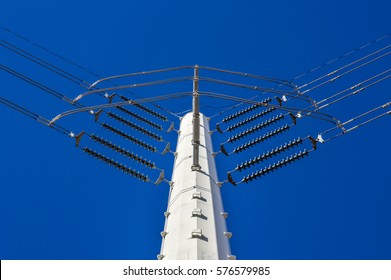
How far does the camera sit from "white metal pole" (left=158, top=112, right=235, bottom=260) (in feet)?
49.9

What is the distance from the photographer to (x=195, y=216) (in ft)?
54.6

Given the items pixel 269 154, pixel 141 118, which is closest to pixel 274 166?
pixel 269 154

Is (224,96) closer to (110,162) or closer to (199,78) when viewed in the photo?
(199,78)

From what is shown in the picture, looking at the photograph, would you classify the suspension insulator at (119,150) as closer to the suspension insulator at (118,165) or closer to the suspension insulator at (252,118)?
the suspension insulator at (118,165)

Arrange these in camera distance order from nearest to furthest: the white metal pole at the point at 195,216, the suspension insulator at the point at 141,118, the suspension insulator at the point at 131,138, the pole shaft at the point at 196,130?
the white metal pole at the point at 195,216, the pole shaft at the point at 196,130, the suspension insulator at the point at 131,138, the suspension insulator at the point at 141,118

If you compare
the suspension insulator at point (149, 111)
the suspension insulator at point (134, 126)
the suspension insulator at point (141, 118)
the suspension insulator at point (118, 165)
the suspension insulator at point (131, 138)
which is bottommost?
the suspension insulator at point (118, 165)

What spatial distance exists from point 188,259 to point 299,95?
51.1ft

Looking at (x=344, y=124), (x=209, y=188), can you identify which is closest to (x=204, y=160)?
(x=209, y=188)

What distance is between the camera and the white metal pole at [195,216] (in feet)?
49.9

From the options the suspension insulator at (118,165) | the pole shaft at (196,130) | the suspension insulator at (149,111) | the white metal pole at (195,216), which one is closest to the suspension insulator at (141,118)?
the suspension insulator at (149,111)

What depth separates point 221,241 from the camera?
16.0 metres

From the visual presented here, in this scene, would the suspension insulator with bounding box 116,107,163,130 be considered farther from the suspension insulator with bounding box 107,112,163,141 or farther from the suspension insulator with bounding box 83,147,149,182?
the suspension insulator with bounding box 83,147,149,182

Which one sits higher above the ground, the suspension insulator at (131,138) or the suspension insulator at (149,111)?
the suspension insulator at (149,111)

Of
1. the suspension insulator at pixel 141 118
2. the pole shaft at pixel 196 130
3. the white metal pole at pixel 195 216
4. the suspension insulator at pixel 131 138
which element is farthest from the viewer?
the suspension insulator at pixel 141 118
